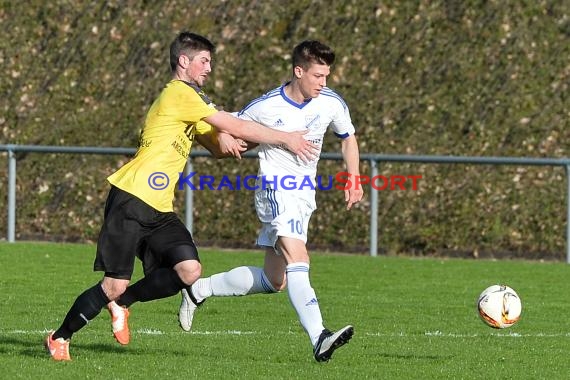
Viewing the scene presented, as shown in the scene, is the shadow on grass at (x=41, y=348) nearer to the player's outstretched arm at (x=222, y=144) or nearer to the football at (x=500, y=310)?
the player's outstretched arm at (x=222, y=144)

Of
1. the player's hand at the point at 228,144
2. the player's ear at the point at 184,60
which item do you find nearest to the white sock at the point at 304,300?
the player's hand at the point at 228,144

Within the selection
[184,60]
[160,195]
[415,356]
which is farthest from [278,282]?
[184,60]

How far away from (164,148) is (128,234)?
57 cm

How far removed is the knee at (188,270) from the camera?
848cm

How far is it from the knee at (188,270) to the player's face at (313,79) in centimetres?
133

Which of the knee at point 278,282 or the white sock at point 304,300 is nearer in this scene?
the white sock at point 304,300

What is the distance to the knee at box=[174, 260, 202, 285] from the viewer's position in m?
8.48

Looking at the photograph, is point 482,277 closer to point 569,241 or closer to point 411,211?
point 569,241

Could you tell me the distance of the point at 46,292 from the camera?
41.1ft

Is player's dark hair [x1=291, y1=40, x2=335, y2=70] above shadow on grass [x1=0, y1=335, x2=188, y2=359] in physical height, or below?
above

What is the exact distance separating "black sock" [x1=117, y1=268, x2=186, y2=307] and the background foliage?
34.4 ft

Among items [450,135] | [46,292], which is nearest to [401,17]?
[450,135]

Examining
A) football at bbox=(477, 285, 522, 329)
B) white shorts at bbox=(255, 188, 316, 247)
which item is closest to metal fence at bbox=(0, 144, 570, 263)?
football at bbox=(477, 285, 522, 329)

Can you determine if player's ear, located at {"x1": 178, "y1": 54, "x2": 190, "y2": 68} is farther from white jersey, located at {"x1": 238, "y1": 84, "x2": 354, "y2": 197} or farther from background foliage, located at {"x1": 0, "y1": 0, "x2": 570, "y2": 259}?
background foliage, located at {"x1": 0, "y1": 0, "x2": 570, "y2": 259}
